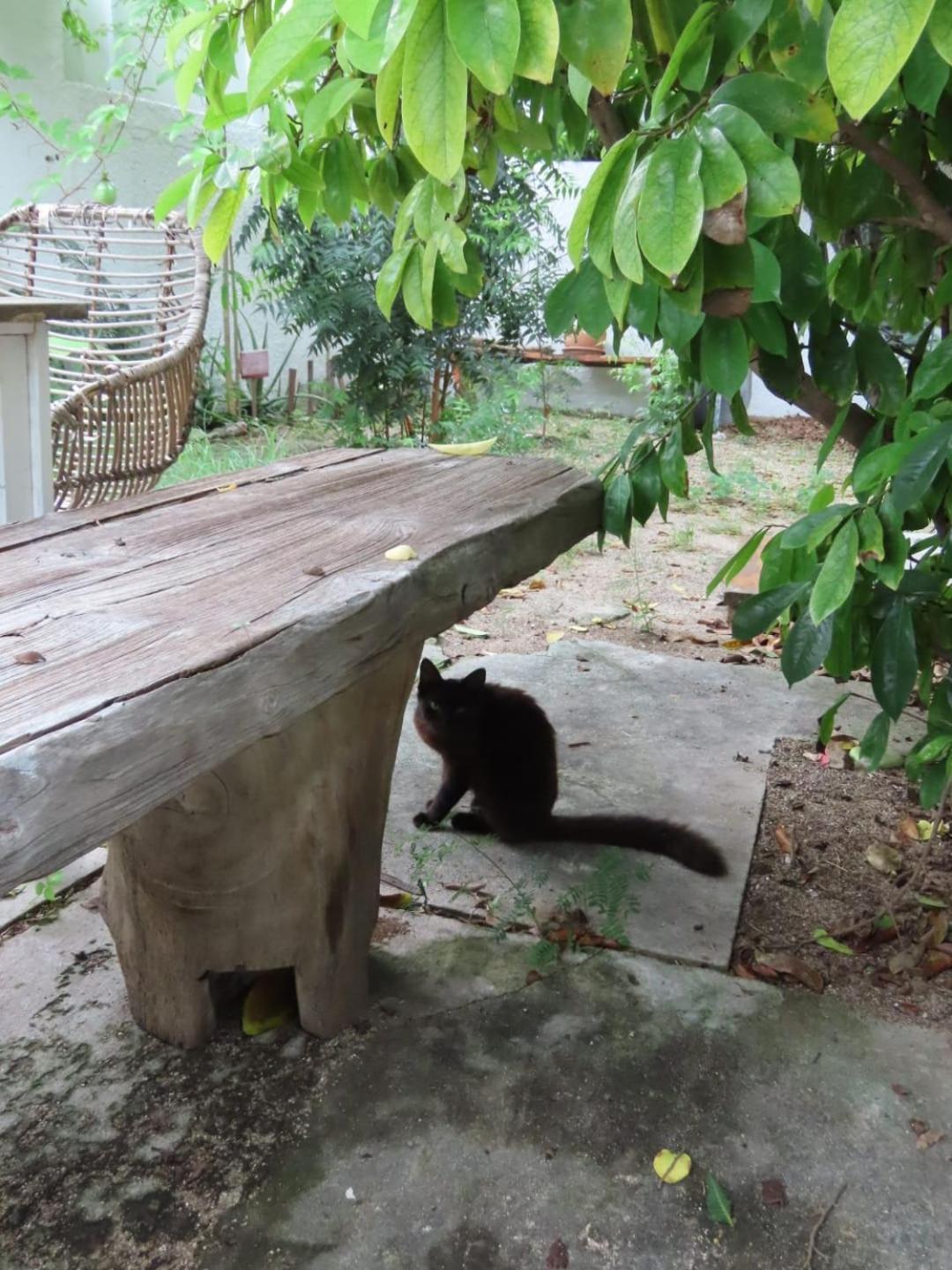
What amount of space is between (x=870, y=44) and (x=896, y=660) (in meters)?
1.03

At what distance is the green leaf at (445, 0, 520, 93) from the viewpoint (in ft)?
2.83

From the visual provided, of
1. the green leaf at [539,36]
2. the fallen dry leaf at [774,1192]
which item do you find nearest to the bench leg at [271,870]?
the fallen dry leaf at [774,1192]

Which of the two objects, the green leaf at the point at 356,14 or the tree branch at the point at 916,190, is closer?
the green leaf at the point at 356,14

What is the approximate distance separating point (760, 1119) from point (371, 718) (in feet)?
3.10

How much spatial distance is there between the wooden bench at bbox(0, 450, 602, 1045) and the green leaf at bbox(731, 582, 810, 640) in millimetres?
439

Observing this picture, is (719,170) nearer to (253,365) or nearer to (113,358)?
(113,358)

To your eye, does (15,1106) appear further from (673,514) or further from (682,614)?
(673,514)

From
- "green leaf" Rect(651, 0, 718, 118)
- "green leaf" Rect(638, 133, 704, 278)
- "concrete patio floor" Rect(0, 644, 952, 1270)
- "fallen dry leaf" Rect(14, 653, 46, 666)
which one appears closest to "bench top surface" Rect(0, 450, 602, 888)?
"fallen dry leaf" Rect(14, 653, 46, 666)

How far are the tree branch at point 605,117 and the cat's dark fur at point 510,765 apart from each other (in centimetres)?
128

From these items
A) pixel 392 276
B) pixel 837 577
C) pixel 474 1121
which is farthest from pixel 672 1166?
pixel 392 276

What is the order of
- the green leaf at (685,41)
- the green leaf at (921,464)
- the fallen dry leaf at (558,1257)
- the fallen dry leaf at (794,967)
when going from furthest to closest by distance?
the fallen dry leaf at (794,967), the fallen dry leaf at (558,1257), the green leaf at (921,464), the green leaf at (685,41)

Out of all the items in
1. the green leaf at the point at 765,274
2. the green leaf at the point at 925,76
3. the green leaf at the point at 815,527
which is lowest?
the green leaf at the point at 815,527

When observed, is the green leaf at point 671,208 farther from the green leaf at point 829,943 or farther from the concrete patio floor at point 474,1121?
the green leaf at point 829,943

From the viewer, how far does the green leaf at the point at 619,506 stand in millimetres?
2359
